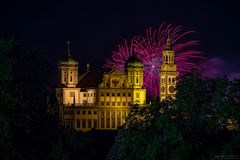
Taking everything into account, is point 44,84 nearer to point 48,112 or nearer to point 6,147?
point 48,112

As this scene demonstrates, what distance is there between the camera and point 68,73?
117625 mm

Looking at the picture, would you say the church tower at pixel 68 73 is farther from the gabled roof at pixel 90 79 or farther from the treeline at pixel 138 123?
the treeline at pixel 138 123

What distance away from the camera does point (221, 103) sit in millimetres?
30969

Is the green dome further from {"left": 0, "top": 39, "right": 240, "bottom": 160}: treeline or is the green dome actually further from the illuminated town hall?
{"left": 0, "top": 39, "right": 240, "bottom": 160}: treeline

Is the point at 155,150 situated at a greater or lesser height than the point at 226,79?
lesser

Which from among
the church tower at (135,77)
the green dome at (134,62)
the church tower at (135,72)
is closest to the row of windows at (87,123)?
the church tower at (135,77)

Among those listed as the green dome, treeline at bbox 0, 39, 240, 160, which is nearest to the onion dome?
the green dome

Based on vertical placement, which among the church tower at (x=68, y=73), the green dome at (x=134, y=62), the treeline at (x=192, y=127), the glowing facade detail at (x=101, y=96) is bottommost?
the treeline at (x=192, y=127)

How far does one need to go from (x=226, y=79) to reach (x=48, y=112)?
18.9 m

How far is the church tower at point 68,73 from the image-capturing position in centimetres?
11719

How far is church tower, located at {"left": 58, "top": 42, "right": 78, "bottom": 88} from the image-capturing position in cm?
11719

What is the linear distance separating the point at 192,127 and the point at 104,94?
275 feet

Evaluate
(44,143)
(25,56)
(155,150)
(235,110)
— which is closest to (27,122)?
(44,143)

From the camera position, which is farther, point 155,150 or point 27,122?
point 27,122
